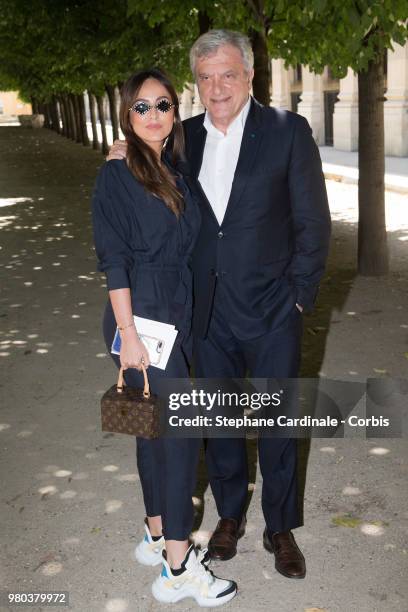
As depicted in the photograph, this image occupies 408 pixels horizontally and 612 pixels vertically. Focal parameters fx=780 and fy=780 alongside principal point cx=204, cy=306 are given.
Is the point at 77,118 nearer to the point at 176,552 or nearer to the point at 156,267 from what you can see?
the point at 156,267

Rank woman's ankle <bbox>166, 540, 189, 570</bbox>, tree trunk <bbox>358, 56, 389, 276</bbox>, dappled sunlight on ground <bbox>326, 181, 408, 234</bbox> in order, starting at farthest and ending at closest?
dappled sunlight on ground <bbox>326, 181, 408, 234</bbox> < tree trunk <bbox>358, 56, 389, 276</bbox> < woman's ankle <bbox>166, 540, 189, 570</bbox>

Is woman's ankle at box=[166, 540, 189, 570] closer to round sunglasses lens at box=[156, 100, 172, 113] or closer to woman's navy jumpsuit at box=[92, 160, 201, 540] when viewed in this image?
woman's navy jumpsuit at box=[92, 160, 201, 540]

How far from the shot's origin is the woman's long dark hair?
3.07 m

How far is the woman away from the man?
0.22 m

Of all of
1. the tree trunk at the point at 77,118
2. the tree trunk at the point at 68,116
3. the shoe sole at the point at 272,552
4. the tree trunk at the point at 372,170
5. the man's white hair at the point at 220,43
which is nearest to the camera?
the man's white hair at the point at 220,43

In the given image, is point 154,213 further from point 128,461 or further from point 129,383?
point 128,461

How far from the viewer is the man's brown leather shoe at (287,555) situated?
3614mm

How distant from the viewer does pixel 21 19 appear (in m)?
18.8

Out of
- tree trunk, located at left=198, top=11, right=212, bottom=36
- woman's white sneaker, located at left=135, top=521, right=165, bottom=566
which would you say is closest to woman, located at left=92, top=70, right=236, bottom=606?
woman's white sneaker, located at left=135, top=521, right=165, bottom=566

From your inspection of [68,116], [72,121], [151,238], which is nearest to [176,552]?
[151,238]

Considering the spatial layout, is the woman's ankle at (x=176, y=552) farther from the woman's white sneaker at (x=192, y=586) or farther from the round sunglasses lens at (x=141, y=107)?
the round sunglasses lens at (x=141, y=107)

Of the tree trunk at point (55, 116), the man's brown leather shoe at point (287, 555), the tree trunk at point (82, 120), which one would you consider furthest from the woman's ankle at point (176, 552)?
the tree trunk at point (55, 116)

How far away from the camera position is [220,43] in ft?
10.7

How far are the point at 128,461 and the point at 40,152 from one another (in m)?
34.4
